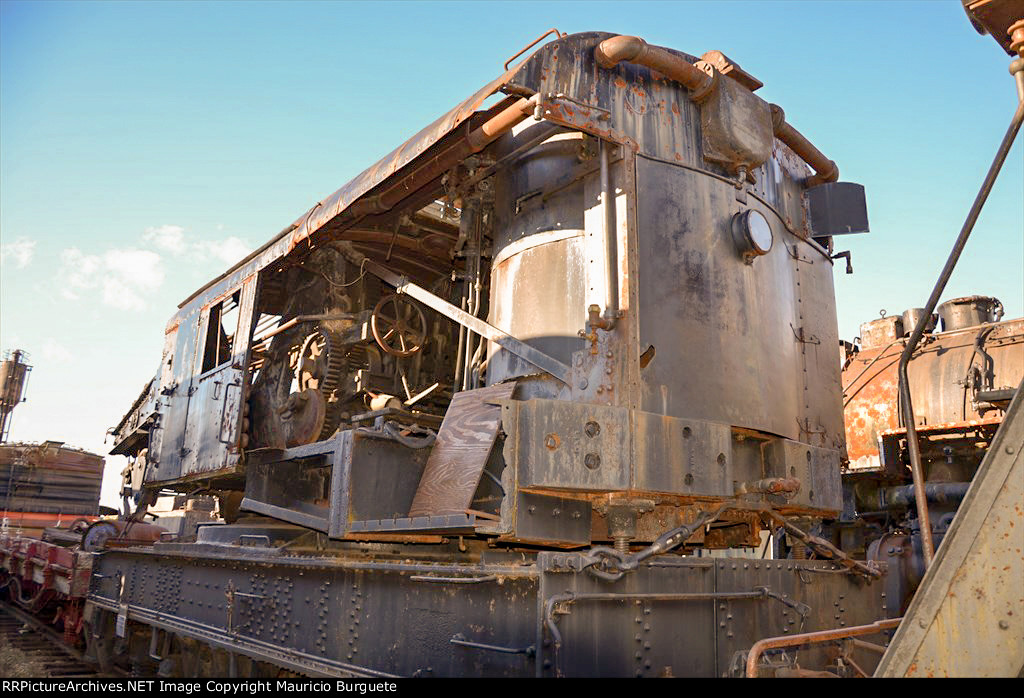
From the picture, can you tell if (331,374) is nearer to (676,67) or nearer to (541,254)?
(541,254)

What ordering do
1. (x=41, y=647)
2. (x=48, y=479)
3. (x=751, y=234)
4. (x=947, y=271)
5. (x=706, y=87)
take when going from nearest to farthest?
(x=947, y=271)
(x=751, y=234)
(x=706, y=87)
(x=41, y=647)
(x=48, y=479)

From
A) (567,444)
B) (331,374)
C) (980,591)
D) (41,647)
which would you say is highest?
(331,374)

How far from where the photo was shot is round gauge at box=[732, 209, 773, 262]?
235 inches

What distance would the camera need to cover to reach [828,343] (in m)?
7.11

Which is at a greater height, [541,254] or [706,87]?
[706,87]

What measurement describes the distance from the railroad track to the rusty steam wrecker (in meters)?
1.76

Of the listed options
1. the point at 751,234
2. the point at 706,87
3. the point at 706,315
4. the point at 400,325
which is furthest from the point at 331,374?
the point at 706,87

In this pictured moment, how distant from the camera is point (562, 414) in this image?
184 inches

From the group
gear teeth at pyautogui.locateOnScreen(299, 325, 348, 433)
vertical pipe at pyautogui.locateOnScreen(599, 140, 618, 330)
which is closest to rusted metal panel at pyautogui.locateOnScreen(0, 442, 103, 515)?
gear teeth at pyautogui.locateOnScreen(299, 325, 348, 433)

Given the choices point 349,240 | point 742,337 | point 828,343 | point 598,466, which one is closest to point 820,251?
point 828,343

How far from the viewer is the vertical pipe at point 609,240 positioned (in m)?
5.23

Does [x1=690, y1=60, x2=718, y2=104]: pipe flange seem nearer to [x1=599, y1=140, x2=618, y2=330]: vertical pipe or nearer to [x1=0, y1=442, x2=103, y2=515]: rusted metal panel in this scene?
[x1=599, y1=140, x2=618, y2=330]: vertical pipe

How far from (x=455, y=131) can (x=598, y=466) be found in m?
3.04

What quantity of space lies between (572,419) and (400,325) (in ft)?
13.5
